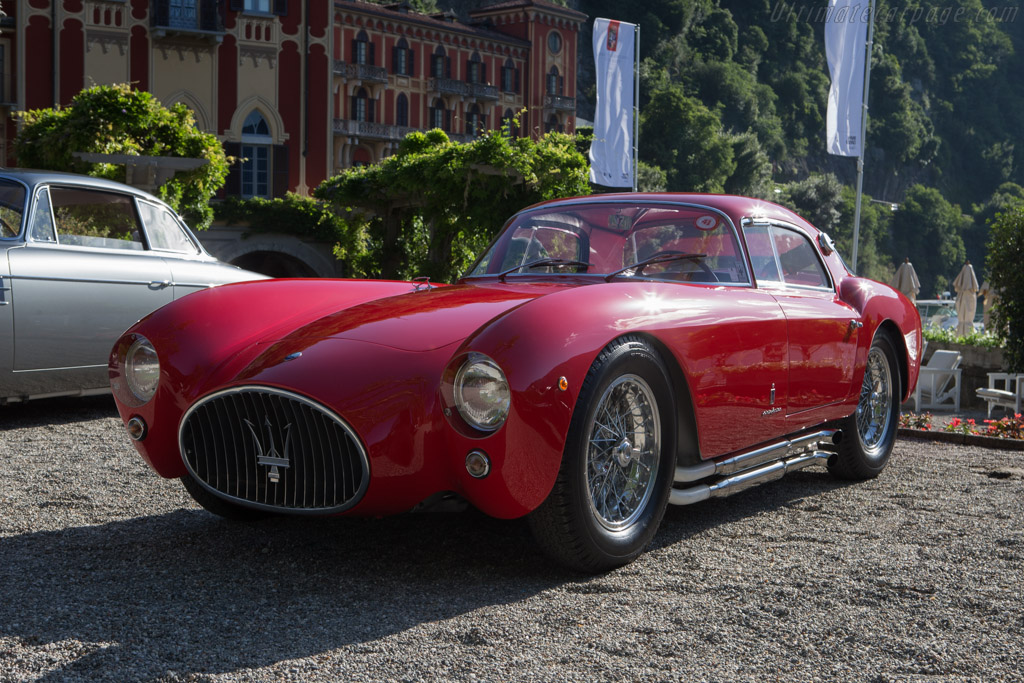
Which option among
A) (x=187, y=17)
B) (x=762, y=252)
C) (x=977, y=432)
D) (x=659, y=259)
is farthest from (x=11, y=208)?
(x=187, y=17)

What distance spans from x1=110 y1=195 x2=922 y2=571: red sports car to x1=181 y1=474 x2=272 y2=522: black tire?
0.02m

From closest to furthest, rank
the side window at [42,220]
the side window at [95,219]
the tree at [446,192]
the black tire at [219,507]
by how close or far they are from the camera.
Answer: the black tire at [219,507], the side window at [42,220], the side window at [95,219], the tree at [446,192]

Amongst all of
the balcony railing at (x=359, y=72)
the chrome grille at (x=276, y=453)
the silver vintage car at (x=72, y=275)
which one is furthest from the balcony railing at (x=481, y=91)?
the chrome grille at (x=276, y=453)

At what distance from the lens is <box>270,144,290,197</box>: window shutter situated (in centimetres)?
3544

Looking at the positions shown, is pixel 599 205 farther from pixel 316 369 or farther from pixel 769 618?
pixel 769 618

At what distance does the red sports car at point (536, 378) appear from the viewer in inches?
135

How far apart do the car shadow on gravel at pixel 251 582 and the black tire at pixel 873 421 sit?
3.36 feet

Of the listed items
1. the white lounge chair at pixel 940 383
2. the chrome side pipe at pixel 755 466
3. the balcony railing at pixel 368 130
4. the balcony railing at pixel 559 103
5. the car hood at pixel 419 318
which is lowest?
the white lounge chair at pixel 940 383

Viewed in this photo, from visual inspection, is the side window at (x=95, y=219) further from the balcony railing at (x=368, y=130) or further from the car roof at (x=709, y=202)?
the balcony railing at (x=368, y=130)

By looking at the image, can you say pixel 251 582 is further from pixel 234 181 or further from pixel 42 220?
pixel 234 181

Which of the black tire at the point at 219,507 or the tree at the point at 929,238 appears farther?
the tree at the point at 929,238

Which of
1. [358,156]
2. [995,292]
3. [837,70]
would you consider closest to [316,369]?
[995,292]

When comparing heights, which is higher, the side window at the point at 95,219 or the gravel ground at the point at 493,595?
the side window at the point at 95,219

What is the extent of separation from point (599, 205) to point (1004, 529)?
2.20 meters
